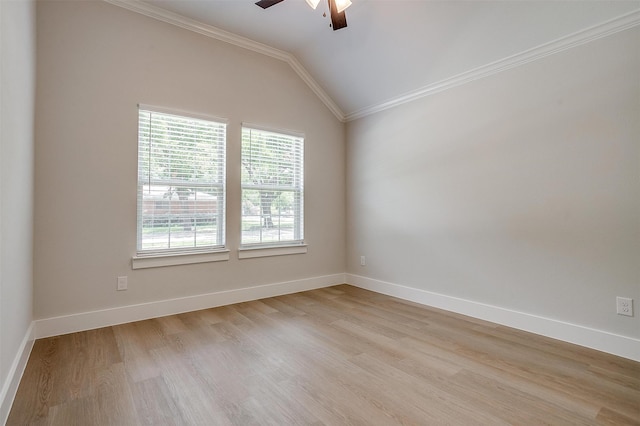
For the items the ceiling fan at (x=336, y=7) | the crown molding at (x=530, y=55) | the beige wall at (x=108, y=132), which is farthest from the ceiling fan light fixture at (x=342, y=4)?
the beige wall at (x=108, y=132)

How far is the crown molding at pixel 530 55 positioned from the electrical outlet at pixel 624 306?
201 cm

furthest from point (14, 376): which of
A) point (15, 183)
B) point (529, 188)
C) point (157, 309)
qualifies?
point (529, 188)

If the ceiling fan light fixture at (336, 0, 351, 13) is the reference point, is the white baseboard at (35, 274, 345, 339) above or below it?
below

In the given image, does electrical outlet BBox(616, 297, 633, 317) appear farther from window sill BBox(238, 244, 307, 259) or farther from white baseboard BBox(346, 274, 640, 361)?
window sill BBox(238, 244, 307, 259)

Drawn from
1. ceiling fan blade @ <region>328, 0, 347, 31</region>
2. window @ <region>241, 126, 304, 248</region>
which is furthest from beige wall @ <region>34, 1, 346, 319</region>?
ceiling fan blade @ <region>328, 0, 347, 31</region>

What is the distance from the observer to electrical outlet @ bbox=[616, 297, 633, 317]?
231cm

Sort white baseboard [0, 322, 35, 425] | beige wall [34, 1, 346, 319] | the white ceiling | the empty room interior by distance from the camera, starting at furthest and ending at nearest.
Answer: beige wall [34, 1, 346, 319]
the white ceiling
the empty room interior
white baseboard [0, 322, 35, 425]

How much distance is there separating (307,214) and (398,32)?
2.41 meters

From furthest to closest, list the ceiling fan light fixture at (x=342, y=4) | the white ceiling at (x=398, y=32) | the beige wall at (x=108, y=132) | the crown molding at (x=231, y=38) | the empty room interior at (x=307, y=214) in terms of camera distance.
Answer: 1. the crown molding at (x=231, y=38)
2. the beige wall at (x=108, y=132)
3. the white ceiling at (x=398, y=32)
4. the ceiling fan light fixture at (x=342, y=4)
5. the empty room interior at (x=307, y=214)

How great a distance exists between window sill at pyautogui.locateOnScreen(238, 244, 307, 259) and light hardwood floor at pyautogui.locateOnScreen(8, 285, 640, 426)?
0.89m

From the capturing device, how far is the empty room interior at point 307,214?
6.18 feet

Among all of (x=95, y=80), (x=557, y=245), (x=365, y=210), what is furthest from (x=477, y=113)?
(x=95, y=80)

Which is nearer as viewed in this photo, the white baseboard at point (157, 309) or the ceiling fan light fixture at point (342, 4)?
the ceiling fan light fixture at point (342, 4)

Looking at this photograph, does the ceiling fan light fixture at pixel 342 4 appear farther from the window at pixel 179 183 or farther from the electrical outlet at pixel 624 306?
the electrical outlet at pixel 624 306
